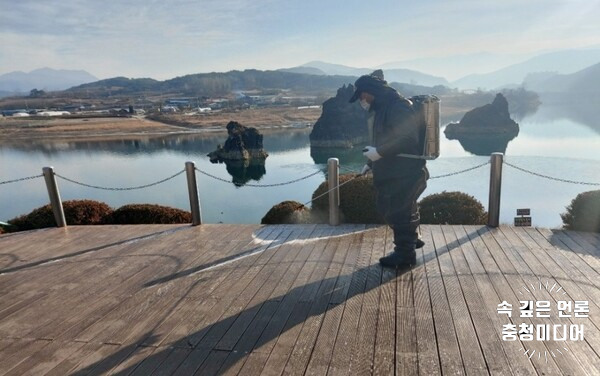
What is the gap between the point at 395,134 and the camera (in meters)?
4.09

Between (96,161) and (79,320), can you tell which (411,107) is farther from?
(96,161)

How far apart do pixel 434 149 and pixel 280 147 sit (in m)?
65.7

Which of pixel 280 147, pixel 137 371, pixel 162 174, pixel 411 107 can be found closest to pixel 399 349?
pixel 137 371

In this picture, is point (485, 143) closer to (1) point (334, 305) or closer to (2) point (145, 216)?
(2) point (145, 216)

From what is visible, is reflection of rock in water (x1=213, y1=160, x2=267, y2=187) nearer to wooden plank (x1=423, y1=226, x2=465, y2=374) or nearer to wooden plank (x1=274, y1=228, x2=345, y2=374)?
wooden plank (x1=274, y1=228, x2=345, y2=374)

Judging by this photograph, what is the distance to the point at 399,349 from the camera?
301 cm

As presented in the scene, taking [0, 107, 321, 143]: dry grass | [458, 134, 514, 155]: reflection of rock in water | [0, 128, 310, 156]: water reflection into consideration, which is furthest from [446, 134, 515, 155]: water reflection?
[0, 107, 321, 143]: dry grass

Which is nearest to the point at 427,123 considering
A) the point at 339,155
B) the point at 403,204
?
the point at 403,204

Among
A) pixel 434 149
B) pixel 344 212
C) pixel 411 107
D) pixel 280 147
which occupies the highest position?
pixel 411 107

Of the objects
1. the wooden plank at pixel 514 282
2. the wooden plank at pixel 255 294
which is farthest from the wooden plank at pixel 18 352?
the wooden plank at pixel 514 282

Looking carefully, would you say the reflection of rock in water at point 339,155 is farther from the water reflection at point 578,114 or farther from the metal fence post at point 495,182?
the metal fence post at point 495,182

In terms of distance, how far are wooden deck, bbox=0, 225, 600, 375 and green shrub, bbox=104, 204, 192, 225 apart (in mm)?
2594

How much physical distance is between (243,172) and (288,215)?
4099 centimetres

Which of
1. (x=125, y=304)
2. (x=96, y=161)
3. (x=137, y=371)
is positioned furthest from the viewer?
(x=96, y=161)
